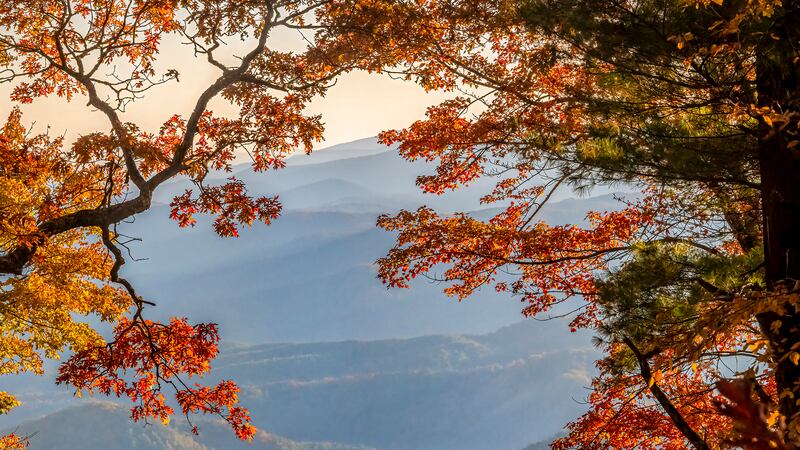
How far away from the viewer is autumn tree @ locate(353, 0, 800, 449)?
567 cm

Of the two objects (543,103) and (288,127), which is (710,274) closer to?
(543,103)

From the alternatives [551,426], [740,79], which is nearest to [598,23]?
[740,79]

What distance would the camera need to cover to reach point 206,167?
27.2 ft

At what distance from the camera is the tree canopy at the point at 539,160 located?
249 inches

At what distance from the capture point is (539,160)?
856 cm

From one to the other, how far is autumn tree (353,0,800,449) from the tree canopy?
32 mm

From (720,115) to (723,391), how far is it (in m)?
6.93

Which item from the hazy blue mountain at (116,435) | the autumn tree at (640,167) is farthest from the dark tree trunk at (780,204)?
the hazy blue mountain at (116,435)

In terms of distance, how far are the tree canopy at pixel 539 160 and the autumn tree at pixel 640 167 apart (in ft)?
0.11

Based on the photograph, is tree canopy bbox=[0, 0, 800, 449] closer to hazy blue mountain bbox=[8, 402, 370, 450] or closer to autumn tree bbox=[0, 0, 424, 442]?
autumn tree bbox=[0, 0, 424, 442]

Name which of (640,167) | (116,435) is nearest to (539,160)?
(640,167)

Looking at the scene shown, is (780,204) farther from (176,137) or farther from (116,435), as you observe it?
(116,435)

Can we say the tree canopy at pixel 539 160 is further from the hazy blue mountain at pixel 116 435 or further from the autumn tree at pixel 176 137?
the hazy blue mountain at pixel 116 435

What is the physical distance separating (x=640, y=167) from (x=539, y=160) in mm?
1546
